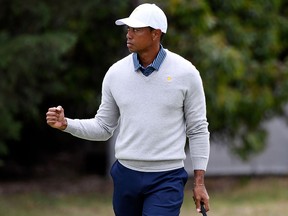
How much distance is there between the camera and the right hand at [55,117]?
5692 millimetres

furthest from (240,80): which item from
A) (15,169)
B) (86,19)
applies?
(15,169)

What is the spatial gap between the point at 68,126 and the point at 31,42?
519 centimetres

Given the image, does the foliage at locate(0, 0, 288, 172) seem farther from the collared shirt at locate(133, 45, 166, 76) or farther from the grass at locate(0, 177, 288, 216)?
the collared shirt at locate(133, 45, 166, 76)

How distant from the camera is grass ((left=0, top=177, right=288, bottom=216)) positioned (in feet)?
39.3

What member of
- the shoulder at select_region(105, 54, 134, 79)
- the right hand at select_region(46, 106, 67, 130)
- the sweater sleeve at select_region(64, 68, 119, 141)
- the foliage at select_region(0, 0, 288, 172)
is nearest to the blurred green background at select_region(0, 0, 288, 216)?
the foliage at select_region(0, 0, 288, 172)

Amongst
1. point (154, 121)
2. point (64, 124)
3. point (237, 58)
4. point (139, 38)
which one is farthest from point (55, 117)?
point (237, 58)

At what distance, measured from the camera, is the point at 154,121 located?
569 cm

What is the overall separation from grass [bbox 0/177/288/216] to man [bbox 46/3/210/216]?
5.86 m

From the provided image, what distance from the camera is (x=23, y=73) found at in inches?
446

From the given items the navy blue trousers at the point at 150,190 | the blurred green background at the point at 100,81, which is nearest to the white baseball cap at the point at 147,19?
the navy blue trousers at the point at 150,190

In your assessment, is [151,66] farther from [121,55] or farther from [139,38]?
[121,55]

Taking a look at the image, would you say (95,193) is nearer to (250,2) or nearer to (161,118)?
(250,2)

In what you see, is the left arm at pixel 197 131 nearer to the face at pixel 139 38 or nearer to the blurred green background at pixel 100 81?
the face at pixel 139 38

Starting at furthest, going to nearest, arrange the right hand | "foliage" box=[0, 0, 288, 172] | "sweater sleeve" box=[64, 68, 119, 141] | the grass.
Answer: the grass
"foliage" box=[0, 0, 288, 172]
"sweater sleeve" box=[64, 68, 119, 141]
the right hand
